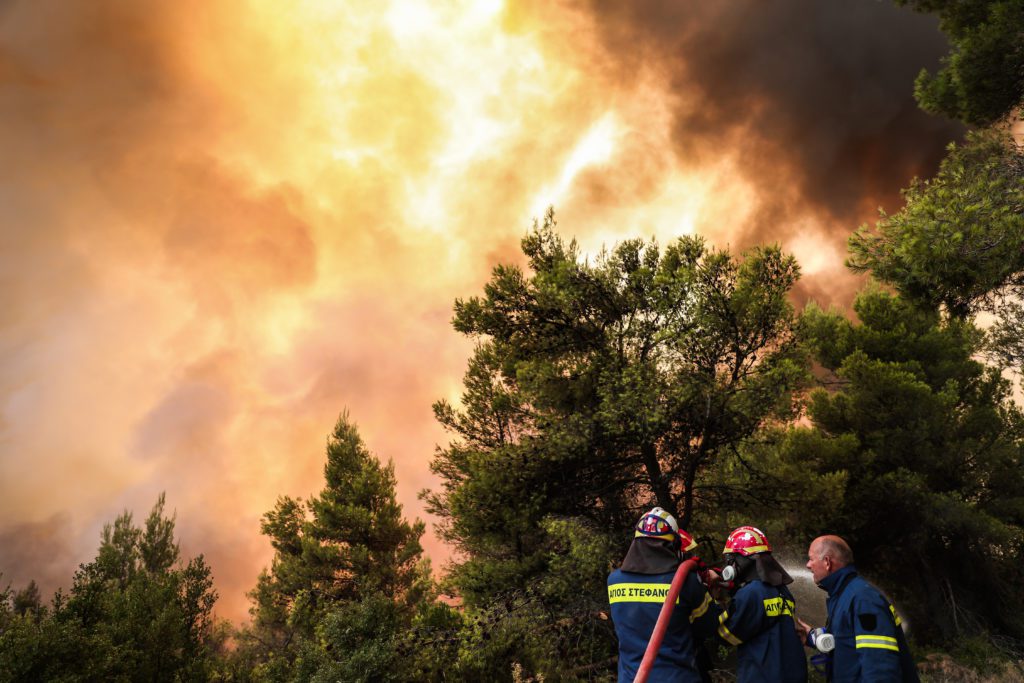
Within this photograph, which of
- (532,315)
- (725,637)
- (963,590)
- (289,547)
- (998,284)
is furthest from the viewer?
(289,547)

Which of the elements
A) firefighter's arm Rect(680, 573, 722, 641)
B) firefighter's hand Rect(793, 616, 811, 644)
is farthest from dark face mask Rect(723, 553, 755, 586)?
firefighter's hand Rect(793, 616, 811, 644)

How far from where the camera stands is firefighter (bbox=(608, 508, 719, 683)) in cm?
440

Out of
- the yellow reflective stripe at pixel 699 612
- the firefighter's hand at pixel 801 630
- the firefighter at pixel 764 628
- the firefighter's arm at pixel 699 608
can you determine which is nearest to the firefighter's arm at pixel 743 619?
the firefighter at pixel 764 628

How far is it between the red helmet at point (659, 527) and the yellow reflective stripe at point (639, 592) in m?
0.38

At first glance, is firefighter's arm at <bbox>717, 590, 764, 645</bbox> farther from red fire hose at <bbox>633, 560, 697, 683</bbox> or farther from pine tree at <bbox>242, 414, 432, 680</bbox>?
pine tree at <bbox>242, 414, 432, 680</bbox>

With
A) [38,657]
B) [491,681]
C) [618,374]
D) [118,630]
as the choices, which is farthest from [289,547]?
[618,374]

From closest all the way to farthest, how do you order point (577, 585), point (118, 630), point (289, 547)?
point (577, 585)
point (118, 630)
point (289, 547)

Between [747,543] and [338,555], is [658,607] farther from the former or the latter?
[338,555]

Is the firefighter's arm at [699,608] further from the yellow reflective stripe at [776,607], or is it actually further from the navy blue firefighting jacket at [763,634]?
the yellow reflective stripe at [776,607]

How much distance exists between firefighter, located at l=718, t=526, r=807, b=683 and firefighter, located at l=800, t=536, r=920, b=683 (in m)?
0.25

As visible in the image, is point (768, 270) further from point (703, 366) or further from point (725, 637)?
point (725, 637)

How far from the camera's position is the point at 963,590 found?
20125 millimetres

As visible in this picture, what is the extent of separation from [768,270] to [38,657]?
24.1 metres

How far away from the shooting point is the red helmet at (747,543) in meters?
4.95
